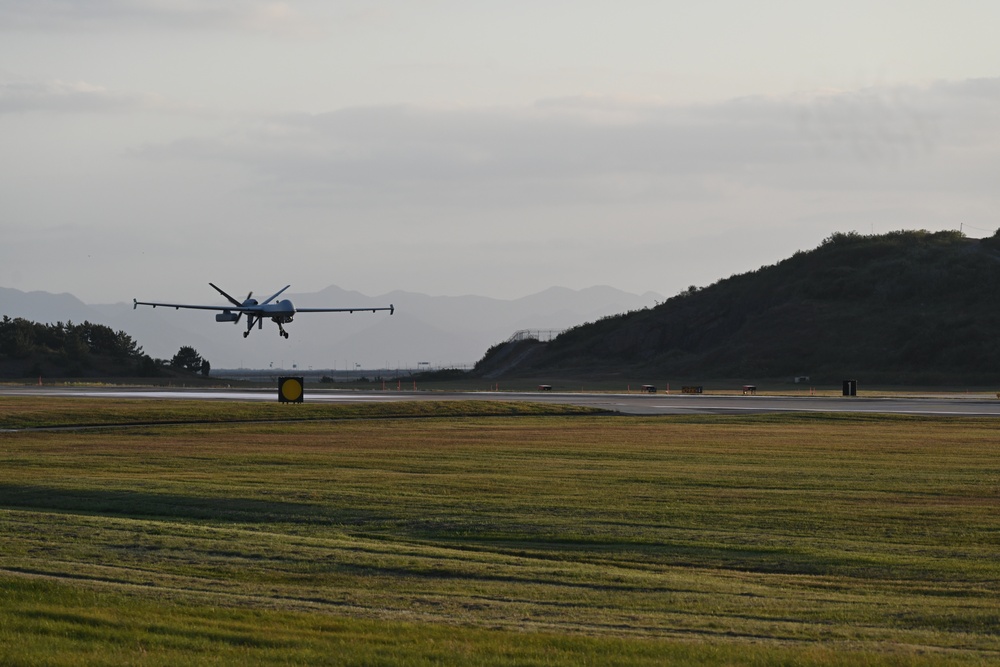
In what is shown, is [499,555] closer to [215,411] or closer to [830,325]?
[215,411]

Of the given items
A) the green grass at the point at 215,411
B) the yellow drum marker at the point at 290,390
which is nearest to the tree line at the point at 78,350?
the yellow drum marker at the point at 290,390

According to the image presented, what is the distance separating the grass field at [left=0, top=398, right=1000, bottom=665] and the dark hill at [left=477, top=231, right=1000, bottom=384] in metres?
97.4

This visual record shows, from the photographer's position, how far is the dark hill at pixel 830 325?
135125 millimetres

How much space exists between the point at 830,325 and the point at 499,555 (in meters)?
Answer: 136

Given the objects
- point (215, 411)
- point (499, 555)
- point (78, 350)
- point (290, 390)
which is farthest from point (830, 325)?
point (499, 555)

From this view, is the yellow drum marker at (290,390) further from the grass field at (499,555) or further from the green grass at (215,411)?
the grass field at (499,555)

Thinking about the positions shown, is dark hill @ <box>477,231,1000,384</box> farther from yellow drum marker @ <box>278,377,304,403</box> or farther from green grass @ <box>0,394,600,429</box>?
yellow drum marker @ <box>278,377,304,403</box>

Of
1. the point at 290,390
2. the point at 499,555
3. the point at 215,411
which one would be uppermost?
the point at 290,390

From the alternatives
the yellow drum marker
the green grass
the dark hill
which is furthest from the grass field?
the dark hill

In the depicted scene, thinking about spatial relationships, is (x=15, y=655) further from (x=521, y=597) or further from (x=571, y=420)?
(x=571, y=420)

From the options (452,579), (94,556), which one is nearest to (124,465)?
(94,556)

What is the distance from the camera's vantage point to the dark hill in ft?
443

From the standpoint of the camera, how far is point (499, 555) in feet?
57.9

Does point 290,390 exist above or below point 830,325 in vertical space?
below
